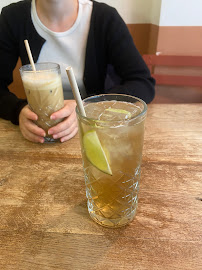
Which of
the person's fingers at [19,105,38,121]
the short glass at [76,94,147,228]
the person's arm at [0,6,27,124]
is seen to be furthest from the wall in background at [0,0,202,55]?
the short glass at [76,94,147,228]

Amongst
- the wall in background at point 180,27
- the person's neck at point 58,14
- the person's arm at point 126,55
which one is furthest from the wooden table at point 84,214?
the wall in background at point 180,27

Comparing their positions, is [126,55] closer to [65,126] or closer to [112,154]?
[65,126]

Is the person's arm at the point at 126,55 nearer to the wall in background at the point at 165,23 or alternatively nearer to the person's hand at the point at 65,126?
the person's hand at the point at 65,126

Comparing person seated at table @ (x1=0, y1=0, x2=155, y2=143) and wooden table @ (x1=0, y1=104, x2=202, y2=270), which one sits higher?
person seated at table @ (x1=0, y1=0, x2=155, y2=143)

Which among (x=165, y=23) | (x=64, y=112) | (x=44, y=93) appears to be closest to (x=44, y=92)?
(x=44, y=93)

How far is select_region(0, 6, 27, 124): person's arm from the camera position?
3.55 ft

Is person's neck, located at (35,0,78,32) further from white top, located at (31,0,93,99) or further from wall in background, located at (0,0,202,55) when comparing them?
wall in background, located at (0,0,202,55)

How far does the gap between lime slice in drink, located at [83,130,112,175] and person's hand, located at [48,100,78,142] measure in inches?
15.7

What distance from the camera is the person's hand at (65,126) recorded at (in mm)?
879

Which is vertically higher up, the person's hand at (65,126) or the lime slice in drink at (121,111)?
A: the lime slice in drink at (121,111)

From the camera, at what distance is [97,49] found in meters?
1.34

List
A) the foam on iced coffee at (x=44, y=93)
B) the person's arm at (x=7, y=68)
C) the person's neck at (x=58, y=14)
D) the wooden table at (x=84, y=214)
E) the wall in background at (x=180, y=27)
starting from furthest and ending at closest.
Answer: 1. the wall in background at (x=180, y=27)
2. the person's neck at (x=58, y=14)
3. the person's arm at (x=7, y=68)
4. the foam on iced coffee at (x=44, y=93)
5. the wooden table at (x=84, y=214)

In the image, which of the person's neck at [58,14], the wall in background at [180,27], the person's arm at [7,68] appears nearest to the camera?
the person's arm at [7,68]

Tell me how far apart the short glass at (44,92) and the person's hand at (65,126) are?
32 millimetres
